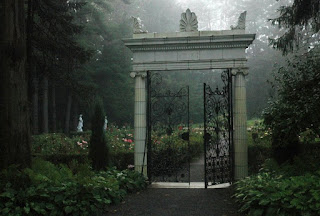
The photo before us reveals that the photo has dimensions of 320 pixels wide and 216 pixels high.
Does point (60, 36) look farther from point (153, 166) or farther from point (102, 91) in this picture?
point (102, 91)

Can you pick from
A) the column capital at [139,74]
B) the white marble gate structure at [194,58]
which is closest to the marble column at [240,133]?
the white marble gate structure at [194,58]

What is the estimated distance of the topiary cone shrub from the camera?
858 cm

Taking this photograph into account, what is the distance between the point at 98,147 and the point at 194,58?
133 inches

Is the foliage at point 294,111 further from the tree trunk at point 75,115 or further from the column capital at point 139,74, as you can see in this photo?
the tree trunk at point 75,115

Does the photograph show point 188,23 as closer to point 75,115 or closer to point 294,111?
point 294,111

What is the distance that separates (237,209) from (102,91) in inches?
771

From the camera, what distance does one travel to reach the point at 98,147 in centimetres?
859

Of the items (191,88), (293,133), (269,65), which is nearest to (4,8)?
(293,133)

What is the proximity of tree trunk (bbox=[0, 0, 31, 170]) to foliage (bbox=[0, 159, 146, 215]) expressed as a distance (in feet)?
2.05

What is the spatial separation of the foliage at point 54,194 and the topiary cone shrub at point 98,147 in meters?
1.75

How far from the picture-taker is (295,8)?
10.7m

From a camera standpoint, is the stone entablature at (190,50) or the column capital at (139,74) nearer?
the stone entablature at (190,50)

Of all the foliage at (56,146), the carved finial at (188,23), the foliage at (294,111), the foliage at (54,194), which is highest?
the carved finial at (188,23)

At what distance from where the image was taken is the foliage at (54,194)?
18.3 ft
